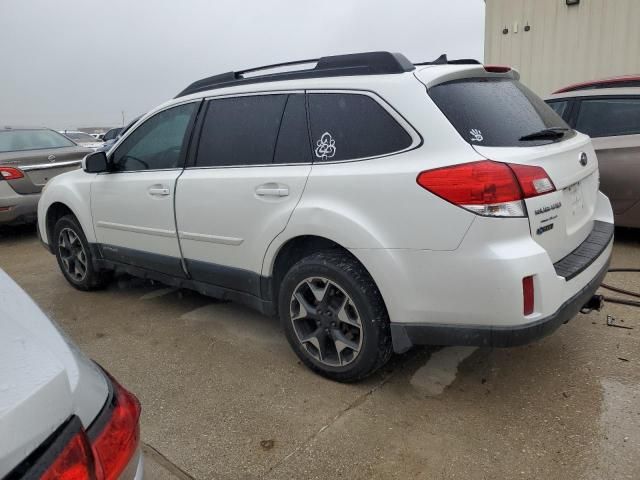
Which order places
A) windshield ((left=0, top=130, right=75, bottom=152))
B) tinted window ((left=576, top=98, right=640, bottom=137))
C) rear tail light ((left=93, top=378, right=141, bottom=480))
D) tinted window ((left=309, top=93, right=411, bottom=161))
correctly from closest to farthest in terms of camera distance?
rear tail light ((left=93, top=378, right=141, bottom=480)) < tinted window ((left=309, top=93, right=411, bottom=161)) < tinted window ((left=576, top=98, right=640, bottom=137)) < windshield ((left=0, top=130, right=75, bottom=152))

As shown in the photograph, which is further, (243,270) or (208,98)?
(208,98)

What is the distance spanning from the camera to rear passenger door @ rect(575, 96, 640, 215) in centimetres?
462

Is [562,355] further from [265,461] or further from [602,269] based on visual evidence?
[265,461]

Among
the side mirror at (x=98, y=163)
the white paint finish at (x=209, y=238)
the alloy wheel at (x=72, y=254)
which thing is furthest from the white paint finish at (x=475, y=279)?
the alloy wheel at (x=72, y=254)

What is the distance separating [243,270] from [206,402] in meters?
0.79

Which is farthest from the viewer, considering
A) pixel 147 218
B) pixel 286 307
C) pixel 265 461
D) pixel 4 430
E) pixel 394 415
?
pixel 147 218

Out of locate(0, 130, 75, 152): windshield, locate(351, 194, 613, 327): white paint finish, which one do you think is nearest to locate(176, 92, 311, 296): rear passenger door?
locate(351, 194, 613, 327): white paint finish

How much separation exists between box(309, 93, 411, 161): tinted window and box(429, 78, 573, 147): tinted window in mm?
256

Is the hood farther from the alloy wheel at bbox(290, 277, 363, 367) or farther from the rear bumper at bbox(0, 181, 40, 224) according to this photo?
the rear bumper at bbox(0, 181, 40, 224)

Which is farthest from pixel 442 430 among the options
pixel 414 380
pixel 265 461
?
pixel 265 461

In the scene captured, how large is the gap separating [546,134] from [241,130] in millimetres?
1739

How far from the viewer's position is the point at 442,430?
2402mm

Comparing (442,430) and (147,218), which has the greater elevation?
(147,218)

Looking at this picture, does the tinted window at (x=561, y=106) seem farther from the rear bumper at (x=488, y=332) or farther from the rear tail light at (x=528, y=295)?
the rear tail light at (x=528, y=295)
